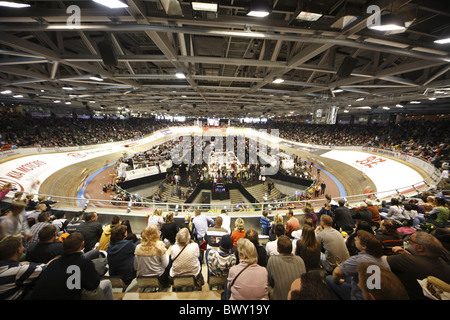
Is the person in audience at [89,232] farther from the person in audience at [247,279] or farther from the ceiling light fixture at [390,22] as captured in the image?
the ceiling light fixture at [390,22]

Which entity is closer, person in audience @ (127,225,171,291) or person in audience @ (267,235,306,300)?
person in audience @ (267,235,306,300)

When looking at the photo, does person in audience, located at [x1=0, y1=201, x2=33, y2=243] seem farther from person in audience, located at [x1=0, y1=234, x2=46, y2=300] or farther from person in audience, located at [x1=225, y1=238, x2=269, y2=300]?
person in audience, located at [x1=225, y1=238, x2=269, y2=300]

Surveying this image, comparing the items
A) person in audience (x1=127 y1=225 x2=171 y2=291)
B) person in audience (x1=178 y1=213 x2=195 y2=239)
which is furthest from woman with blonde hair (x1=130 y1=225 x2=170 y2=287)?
person in audience (x1=178 y1=213 x2=195 y2=239)

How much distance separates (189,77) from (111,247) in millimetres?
6864

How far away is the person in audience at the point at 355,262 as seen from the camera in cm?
228

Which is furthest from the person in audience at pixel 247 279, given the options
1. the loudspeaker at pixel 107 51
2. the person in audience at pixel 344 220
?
the loudspeaker at pixel 107 51

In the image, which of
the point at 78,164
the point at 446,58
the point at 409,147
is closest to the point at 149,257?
the point at 446,58

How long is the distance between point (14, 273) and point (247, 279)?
9.50ft

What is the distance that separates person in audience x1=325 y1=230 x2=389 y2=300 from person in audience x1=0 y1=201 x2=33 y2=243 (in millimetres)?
5672

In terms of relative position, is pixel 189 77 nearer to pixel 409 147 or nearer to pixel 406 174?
pixel 406 174

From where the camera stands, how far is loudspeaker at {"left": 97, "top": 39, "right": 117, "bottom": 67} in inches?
171

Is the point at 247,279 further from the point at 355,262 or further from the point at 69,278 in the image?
the point at 69,278

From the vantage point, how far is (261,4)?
2639 millimetres

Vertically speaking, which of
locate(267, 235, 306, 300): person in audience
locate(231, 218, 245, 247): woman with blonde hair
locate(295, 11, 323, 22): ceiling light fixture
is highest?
locate(295, 11, 323, 22): ceiling light fixture
